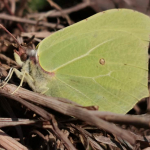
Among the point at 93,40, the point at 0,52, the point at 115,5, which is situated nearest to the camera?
the point at 93,40

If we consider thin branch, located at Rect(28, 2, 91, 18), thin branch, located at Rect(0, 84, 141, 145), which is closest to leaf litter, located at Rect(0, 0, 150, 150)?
thin branch, located at Rect(0, 84, 141, 145)

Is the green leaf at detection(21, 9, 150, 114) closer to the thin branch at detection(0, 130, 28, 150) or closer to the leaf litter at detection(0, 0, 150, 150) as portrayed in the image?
the leaf litter at detection(0, 0, 150, 150)

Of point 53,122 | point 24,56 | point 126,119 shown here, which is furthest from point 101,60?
point 126,119

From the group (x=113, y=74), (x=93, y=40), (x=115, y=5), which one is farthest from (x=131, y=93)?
(x=115, y=5)

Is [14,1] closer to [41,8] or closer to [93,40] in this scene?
[41,8]

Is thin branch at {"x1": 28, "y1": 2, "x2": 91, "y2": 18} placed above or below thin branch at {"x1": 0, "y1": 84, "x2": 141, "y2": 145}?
above

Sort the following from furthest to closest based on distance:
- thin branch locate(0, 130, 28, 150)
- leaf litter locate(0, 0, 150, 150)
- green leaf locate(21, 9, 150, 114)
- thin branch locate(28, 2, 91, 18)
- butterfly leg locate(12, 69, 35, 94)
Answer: thin branch locate(28, 2, 91, 18) < green leaf locate(21, 9, 150, 114) < butterfly leg locate(12, 69, 35, 94) < thin branch locate(0, 130, 28, 150) < leaf litter locate(0, 0, 150, 150)

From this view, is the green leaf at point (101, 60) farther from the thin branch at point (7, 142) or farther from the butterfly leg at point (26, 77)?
the thin branch at point (7, 142)

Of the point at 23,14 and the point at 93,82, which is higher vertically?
the point at 23,14

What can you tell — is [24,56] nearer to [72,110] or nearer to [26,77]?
[26,77]
